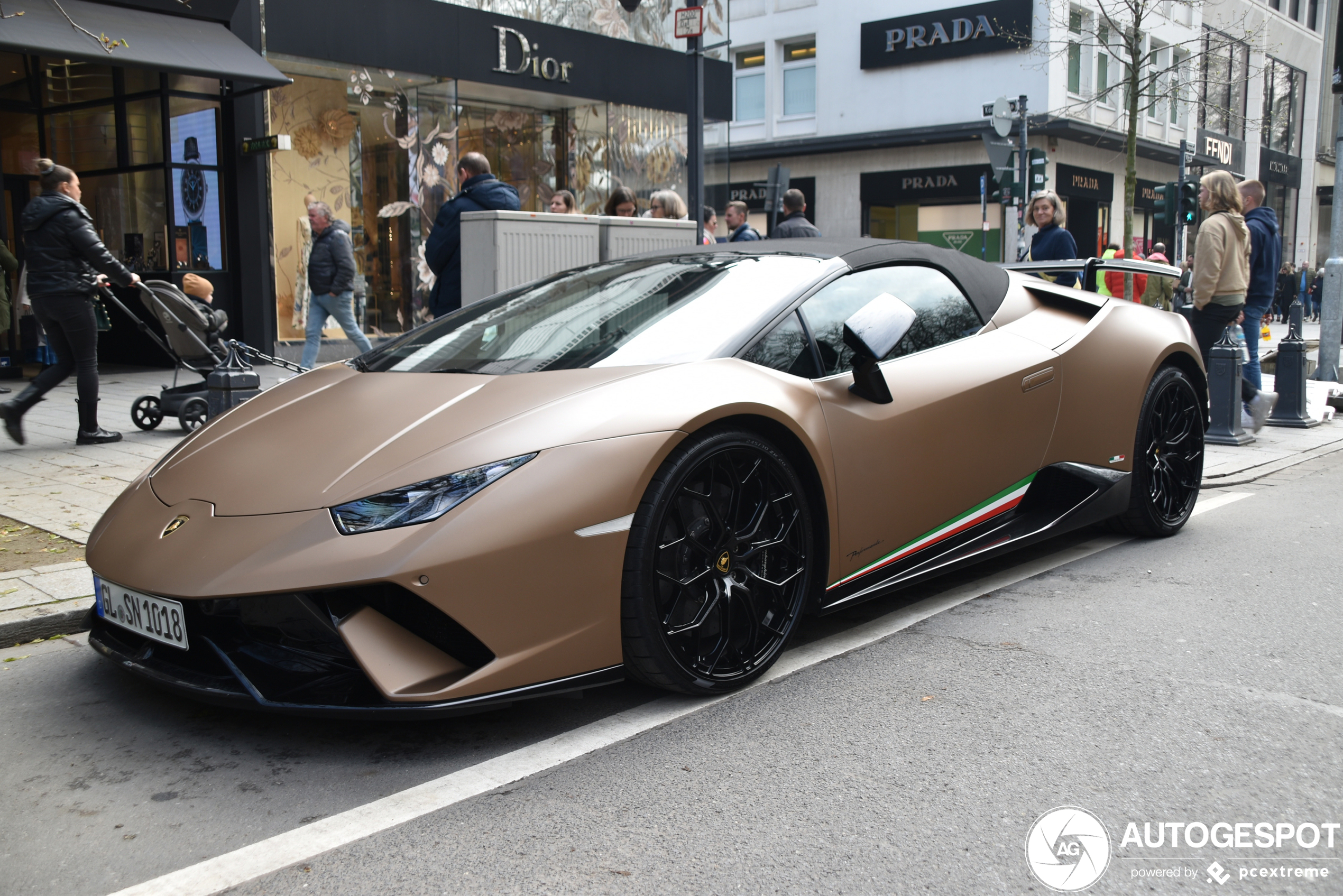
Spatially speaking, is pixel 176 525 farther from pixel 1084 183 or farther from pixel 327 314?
pixel 1084 183

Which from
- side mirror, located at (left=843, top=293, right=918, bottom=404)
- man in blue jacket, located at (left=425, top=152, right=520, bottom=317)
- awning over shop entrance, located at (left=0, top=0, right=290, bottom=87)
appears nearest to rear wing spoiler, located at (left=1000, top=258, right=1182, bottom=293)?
side mirror, located at (left=843, top=293, right=918, bottom=404)

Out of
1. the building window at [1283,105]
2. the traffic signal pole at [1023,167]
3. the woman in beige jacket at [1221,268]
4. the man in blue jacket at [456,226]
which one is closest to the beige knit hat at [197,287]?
the man in blue jacket at [456,226]

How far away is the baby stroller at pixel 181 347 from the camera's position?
8203mm

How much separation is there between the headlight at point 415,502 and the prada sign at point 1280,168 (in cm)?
4334

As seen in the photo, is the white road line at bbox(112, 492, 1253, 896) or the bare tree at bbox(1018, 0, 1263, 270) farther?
the bare tree at bbox(1018, 0, 1263, 270)

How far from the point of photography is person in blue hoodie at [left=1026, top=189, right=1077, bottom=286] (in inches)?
365

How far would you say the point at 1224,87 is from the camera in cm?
3653

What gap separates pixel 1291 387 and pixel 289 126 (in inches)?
458

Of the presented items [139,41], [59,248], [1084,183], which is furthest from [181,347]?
[1084,183]

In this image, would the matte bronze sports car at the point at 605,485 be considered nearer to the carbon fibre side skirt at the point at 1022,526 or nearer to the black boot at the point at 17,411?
the carbon fibre side skirt at the point at 1022,526

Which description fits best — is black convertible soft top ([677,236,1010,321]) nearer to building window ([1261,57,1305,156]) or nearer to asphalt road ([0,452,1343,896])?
asphalt road ([0,452,1343,896])

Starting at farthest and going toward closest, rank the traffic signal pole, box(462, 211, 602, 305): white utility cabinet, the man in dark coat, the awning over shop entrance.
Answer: the traffic signal pole, the awning over shop entrance, the man in dark coat, box(462, 211, 602, 305): white utility cabinet

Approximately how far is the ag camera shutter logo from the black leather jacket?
281 inches

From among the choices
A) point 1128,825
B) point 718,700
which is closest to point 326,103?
point 718,700
